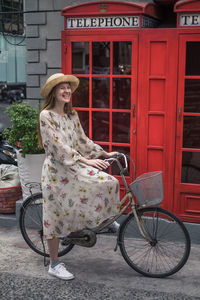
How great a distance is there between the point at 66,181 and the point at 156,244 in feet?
3.73

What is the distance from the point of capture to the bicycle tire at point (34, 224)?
16.5ft

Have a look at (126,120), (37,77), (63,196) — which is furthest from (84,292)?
(37,77)

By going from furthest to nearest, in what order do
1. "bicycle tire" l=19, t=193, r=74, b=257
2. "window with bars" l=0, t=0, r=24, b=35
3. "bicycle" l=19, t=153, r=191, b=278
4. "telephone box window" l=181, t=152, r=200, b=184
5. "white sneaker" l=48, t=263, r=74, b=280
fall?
1. "window with bars" l=0, t=0, r=24, b=35
2. "telephone box window" l=181, t=152, r=200, b=184
3. "bicycle tire" l=19, t=193, r=74, b=257
4. "white sneaker" l=48, t=263, r=74, b=280
5. "bicycle" l=19, t=153, r=191, b=278

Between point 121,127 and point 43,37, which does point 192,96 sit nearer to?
point 121,127

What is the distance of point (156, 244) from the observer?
4676 millimetres

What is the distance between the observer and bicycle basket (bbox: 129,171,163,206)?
14.2 feet

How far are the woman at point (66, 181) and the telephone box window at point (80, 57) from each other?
1.29m

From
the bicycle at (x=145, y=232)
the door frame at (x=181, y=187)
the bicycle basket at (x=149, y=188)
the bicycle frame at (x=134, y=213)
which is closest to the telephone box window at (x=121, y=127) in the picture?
the door frame at (x=181, y=187)

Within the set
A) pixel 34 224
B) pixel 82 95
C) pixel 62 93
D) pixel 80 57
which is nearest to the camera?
pixel 62 93

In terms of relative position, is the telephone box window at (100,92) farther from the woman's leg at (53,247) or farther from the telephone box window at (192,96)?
the woman's leg at (53,247)

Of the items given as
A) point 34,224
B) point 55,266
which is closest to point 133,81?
point 34,224

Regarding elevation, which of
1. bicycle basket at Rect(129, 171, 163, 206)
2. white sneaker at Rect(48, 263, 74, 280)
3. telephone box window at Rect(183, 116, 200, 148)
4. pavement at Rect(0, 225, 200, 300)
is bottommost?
pavement at Rect(0, 225, 200, 300)

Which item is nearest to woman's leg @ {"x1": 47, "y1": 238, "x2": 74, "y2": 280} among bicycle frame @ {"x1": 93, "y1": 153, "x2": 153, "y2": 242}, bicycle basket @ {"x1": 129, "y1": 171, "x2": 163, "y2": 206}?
bicycle frame @ {"x1": 93, "y1": 153, "x2": 153, "y2": 242}

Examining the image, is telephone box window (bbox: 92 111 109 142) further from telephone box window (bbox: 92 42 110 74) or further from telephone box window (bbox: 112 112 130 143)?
telephone box window (bbox: 92 42 110 74)
